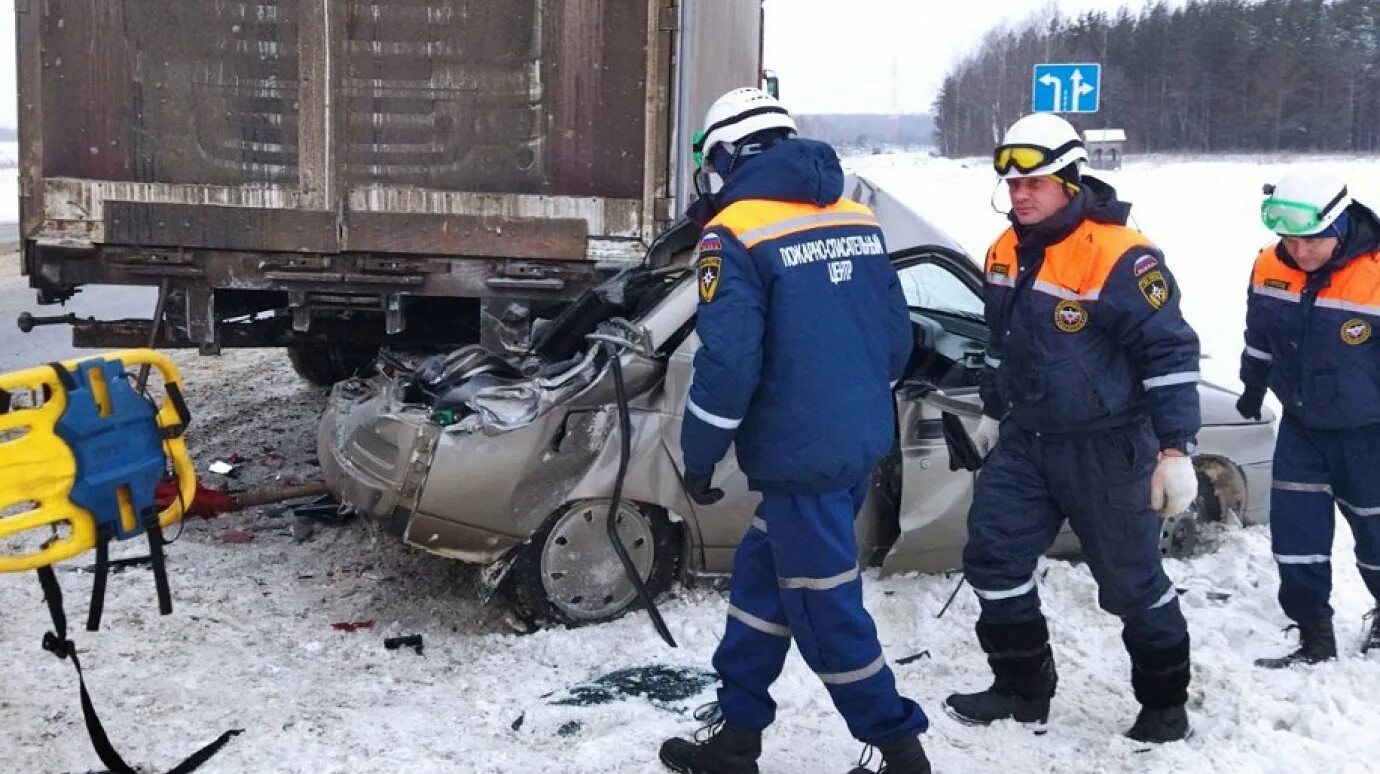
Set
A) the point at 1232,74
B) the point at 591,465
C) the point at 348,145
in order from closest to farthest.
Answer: the point at 591,465, the point at 348,145, the point at 1232,74

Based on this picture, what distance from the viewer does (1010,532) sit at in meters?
3.81

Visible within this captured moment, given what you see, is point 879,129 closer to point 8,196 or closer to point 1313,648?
point 8,196

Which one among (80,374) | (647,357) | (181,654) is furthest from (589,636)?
(80,374)

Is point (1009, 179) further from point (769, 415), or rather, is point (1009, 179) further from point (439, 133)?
point (439, 133)

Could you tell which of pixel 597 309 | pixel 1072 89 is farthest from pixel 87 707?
pixel 1072 89

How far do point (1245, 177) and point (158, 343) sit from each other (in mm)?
26432

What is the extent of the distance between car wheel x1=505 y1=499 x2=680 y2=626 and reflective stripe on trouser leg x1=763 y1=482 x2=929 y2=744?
1.28 meters

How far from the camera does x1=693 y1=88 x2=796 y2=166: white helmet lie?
3.38 meters

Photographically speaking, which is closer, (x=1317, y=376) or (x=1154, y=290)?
(x=1154, y=290)

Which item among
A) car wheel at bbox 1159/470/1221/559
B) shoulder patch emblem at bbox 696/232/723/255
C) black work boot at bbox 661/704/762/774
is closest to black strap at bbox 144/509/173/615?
black work boot at bbox 661/704/762/774

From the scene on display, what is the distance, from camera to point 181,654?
4.33 m

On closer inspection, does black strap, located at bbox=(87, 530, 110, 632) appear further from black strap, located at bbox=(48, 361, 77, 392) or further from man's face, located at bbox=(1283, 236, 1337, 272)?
man's face, located at bbox=(1283, 236, 1337, 272)

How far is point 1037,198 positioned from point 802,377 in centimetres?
98

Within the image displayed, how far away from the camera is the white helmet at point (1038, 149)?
143 inches
